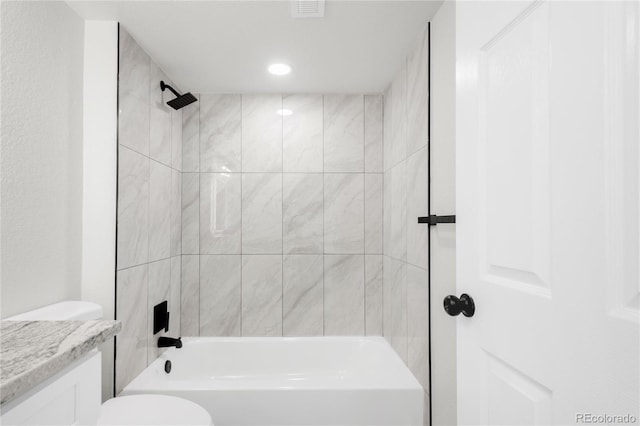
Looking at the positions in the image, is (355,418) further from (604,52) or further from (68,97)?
(68,97)

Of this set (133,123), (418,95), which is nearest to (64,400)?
(133,123)

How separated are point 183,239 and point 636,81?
2.62 meters

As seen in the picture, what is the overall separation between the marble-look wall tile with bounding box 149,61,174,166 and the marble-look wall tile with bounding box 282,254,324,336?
3.68 feet

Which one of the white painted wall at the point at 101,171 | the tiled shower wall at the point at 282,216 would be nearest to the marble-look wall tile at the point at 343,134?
the tiled shower wall at the point at 282,216

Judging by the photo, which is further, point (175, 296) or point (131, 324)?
point (175, 296)

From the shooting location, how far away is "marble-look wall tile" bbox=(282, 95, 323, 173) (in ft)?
8.72

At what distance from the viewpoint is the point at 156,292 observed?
2.17m

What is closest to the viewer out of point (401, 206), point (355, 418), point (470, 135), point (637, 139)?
point (637, 139)

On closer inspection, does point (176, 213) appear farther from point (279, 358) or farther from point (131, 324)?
point (279, 358)

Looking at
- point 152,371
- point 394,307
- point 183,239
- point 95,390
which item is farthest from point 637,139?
point 183,239

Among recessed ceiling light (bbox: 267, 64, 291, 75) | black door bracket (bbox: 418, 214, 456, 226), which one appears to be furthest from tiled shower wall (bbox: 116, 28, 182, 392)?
black door bracket (bbox: 418, 214, 456, 226)

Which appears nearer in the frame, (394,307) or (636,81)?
(636,81)

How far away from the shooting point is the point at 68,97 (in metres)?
1.57

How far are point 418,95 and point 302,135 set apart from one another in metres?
1.05
